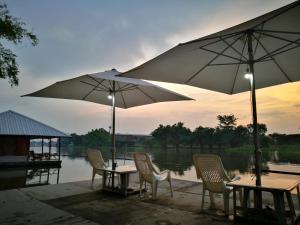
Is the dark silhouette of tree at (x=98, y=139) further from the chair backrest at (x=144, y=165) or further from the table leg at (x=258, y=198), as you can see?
the table leg at (x=258, y=198)

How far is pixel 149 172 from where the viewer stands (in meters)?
4.29

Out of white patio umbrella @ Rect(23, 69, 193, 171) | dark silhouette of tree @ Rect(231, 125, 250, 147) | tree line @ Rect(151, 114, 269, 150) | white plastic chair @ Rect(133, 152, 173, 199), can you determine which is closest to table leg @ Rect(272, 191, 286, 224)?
white plastic chair @ Rect(133, 152, 173, 199)

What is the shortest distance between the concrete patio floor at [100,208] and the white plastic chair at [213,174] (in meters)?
0.32

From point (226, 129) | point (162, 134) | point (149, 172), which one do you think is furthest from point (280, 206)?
point (162, 134)

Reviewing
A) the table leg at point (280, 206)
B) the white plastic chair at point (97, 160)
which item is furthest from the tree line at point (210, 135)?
the table leg at point (280, 206)

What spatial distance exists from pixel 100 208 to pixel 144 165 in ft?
3.65

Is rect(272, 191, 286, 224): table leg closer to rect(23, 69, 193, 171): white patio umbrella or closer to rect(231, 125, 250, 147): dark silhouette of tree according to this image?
rect(23, 69, 193, 171): white patio umbrella

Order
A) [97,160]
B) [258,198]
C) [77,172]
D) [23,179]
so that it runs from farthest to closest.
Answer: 1. [77,172]
2. [23,179]
3. [97,160]
4. [258,198]

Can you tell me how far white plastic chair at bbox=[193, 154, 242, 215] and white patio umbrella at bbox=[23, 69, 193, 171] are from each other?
1527 mm

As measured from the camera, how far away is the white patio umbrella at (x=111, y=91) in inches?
184

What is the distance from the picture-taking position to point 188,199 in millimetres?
4098

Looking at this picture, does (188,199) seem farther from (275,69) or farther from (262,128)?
(262,128)

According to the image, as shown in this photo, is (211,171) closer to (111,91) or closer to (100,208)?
(100,208)

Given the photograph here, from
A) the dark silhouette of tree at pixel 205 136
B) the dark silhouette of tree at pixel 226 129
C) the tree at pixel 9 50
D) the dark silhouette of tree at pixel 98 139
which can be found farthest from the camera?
the dark silhouette of tree at pixel 98 139
